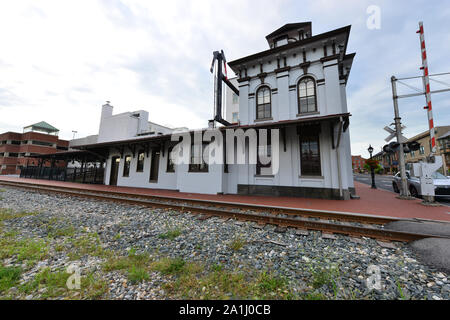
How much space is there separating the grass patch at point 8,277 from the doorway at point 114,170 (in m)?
15.7

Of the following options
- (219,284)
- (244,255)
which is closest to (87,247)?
(219,284)

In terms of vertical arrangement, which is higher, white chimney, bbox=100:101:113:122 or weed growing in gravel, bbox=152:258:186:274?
white chimney, bbox=100:101:113:122

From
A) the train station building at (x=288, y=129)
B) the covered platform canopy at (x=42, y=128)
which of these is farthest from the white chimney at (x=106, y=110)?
the covered platform canopy at (x=42, y=128)

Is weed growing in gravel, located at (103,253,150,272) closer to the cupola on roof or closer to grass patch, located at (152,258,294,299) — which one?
grass patch, located at (152,258,294,299)

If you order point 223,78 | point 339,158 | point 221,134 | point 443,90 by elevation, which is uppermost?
point 223,78

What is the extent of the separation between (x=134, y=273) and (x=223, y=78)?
12.4 m

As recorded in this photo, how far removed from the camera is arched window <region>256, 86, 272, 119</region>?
11227mm

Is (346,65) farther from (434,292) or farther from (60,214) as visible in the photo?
(60,214)

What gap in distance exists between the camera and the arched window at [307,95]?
10.1 m

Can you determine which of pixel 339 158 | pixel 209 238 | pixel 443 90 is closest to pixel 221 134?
pixel 339 158

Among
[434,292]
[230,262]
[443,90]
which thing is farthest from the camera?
[443,90]

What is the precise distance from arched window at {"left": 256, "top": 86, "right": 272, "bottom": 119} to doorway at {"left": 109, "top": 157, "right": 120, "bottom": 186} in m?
14.5

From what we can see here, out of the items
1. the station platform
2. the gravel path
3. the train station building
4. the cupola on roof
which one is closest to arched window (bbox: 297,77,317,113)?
the train station building

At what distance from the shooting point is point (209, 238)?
3.80m
